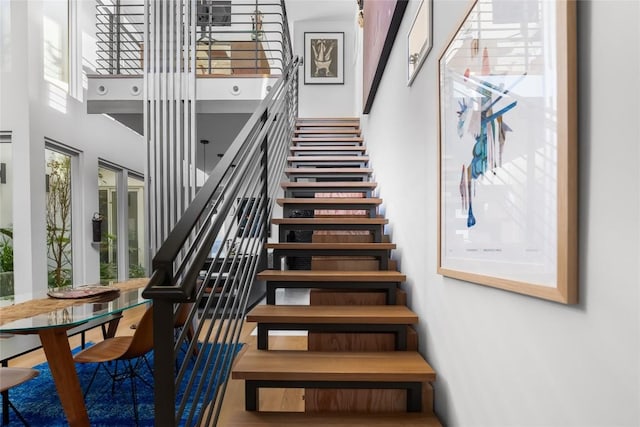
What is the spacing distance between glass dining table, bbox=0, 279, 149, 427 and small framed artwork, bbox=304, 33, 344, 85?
6.21 meters

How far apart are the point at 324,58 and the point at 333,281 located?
20.6 feet

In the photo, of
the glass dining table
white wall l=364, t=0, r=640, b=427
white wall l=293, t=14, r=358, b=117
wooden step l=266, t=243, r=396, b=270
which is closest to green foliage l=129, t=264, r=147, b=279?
white wall l=293, t=14, r=358, b=117

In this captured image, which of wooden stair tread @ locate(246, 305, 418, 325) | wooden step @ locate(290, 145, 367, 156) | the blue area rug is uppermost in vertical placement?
wooden step @ locate(290, 145, 367, 156)

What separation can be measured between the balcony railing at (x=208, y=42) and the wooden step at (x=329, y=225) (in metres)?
2.12

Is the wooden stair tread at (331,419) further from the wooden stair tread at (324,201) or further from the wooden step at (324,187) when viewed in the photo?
the wooden step at (324,187)

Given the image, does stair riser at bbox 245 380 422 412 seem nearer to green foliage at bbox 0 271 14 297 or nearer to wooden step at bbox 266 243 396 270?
wooden step at bbox 266 243 396 270

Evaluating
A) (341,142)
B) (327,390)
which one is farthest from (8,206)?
(327,390)

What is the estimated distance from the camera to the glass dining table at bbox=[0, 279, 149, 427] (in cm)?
205

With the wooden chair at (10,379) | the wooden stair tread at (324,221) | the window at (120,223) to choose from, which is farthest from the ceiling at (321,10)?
the wooden chair at (10,379)

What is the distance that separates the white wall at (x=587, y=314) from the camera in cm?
70

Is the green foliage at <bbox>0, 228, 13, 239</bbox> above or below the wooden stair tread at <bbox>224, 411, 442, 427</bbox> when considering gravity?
above

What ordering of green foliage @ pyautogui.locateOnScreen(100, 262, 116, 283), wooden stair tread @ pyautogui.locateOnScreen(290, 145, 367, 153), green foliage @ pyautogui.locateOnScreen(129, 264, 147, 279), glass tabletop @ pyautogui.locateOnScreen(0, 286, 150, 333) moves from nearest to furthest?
glass tabletop @ pyautogui.locateOnScreen(0, 286, 150, 333), wooden stair tread @ pyautogui.locateOnScreen(290, 145, 367, 153), green foliage @ pyautogui.locateOnScreen(100, 262, 116, 283), green foliage @ pyautogui.locateOnScreen(129, 264, 147, 279)

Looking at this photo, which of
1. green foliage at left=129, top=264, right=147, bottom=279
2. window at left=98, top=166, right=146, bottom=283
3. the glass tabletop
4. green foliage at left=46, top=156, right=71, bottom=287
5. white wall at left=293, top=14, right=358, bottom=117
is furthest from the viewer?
white wall at left=293, top=14, right=358, bottom=117

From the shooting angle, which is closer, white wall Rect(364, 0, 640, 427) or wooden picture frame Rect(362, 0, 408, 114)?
white wall Rect(364, 0, 640, 427)
